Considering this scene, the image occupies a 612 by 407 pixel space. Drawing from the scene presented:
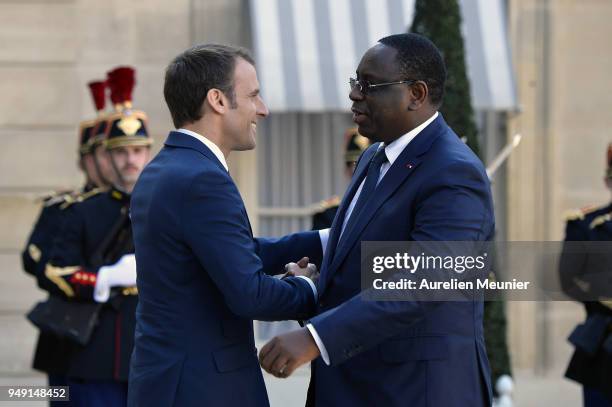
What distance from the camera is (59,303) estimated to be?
6812 millimetres

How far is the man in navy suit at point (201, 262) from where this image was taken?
3996 mm

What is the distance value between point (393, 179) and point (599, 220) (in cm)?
347

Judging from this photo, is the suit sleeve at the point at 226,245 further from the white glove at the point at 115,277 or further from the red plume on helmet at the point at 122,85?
the red plume on helmet at the point at 122,85

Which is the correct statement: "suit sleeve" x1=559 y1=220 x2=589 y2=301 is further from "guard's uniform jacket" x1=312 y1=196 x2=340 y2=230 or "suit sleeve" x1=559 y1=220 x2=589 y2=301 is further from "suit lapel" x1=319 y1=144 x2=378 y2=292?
"suit lapel" x1=319 y1=144 x2=378 y2=292

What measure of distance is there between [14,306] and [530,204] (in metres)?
4.51

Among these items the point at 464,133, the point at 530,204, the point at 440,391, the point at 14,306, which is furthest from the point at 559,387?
the point at 440,391

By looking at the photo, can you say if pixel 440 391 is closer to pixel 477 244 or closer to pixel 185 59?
pixel 477 244

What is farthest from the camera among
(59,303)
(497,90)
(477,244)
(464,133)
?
(497,90)

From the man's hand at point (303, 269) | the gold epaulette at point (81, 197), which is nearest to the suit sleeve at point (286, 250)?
the man's hand at point (303, 269)

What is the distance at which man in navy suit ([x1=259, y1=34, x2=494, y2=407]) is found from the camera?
3953 mm

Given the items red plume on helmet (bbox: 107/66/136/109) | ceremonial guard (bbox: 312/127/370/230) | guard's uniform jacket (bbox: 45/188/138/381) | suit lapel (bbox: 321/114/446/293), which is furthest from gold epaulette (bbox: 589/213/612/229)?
suit lapel (bbox: 321/114/446/293)

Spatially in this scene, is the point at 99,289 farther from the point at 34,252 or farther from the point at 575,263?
the point at 575,263

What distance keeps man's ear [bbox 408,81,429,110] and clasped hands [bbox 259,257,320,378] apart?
84cm

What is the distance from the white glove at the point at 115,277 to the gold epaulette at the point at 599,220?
2700mm
